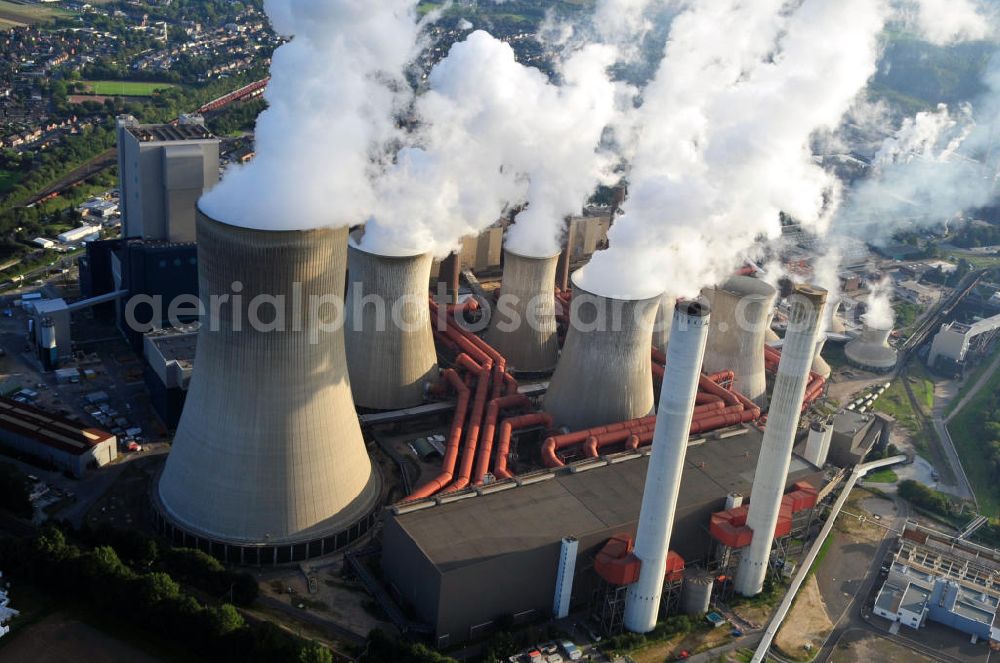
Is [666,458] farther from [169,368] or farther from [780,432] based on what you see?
[169,368]

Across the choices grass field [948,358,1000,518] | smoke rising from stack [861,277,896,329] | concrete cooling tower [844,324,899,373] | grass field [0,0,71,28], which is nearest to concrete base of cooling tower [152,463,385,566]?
grass field [948,358,1000,518]

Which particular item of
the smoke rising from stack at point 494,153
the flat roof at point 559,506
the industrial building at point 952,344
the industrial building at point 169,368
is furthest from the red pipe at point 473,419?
the industrial building at point 952,344

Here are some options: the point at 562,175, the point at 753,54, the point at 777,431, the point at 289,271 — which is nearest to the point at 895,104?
the point at 753,54

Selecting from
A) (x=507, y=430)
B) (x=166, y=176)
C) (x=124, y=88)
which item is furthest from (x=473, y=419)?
Result: (x=124, y=88)

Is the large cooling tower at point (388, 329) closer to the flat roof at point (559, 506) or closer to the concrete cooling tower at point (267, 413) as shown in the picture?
the concrete cooling tower at point (267, 413)

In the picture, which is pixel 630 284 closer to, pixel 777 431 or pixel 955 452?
pixel 777 431

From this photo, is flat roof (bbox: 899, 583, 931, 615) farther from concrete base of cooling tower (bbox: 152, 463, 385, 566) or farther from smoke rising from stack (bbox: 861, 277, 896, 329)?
smoke rising from stack (bbox: 861, 277, 896, 329)
